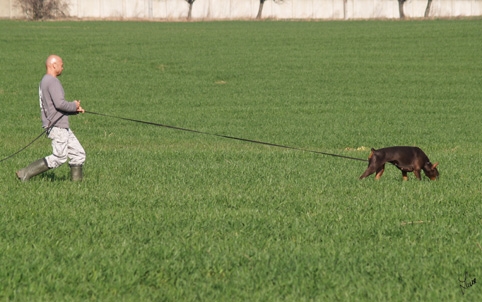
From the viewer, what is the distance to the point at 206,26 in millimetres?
59406

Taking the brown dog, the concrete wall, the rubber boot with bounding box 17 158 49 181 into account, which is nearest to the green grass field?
the rubber boot with bounding box 17 158 49 181

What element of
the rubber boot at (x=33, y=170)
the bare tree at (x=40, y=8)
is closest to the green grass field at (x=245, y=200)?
the rubber boot at (x=33, y=170)

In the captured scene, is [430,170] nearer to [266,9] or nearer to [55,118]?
[55,118]

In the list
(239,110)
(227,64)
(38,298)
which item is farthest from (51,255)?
(227,64)

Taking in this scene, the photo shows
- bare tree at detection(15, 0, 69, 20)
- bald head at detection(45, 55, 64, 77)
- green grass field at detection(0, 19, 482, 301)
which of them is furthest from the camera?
bare tree at detection(15, 0, 69, 20)

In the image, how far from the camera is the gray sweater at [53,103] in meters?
10.3

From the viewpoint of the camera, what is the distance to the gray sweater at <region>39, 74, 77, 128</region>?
10344mm

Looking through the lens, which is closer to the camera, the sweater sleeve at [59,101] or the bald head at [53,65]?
the sweater sleeve at [59,101]

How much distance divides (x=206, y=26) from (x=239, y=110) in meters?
34.3

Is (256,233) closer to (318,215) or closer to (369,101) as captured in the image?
(318,215)

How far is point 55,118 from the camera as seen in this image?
411 inches

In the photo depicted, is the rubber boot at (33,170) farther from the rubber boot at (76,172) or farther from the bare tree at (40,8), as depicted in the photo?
the bare tree at (40,8)

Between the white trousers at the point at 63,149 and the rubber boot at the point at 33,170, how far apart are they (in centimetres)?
8

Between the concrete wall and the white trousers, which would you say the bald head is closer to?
the white trousers
